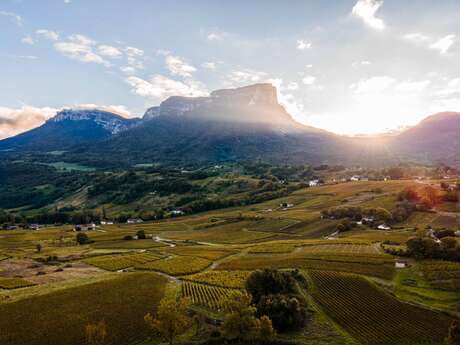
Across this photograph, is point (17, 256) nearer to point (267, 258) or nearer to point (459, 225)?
point (267, 258)

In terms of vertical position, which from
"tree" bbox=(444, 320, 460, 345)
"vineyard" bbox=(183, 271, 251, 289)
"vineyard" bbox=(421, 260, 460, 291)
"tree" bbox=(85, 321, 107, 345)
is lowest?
"vineyard" bbox=(183, 271, 251, 289)

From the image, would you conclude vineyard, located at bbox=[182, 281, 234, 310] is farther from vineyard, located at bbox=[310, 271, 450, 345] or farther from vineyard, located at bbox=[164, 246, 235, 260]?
vineyard, located at bbox=[164, 246, 235, 260]

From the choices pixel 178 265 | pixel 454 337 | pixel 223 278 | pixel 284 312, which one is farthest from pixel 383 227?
pixel 454 337

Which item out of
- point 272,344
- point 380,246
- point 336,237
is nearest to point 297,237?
point 336,237

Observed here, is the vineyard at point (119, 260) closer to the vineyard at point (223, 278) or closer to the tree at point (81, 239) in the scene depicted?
the vineyard at point (223, 278)

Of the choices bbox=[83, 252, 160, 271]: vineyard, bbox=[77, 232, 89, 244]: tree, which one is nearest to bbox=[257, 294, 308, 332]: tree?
bbox=[83, 252, 160, 271]: vineyard

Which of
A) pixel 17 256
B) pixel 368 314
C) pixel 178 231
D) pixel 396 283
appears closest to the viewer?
pixel 368 314
